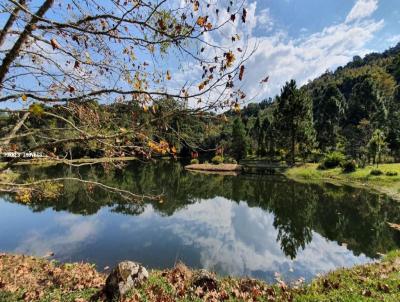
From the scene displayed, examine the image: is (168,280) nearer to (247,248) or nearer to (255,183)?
(247,248)

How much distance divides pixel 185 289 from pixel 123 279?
1550 mm

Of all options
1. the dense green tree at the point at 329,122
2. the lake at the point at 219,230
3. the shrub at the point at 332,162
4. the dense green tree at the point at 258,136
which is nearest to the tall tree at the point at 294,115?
the dense green tree at the point at 329,122

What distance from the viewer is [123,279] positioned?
7.56 meters

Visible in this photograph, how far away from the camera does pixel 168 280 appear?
8578 mm

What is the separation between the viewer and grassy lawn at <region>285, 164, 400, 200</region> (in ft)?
106

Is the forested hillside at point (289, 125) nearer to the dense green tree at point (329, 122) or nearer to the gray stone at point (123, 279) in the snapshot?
the dense green tree at point (329, 122)

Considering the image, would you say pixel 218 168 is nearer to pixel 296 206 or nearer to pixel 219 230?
pixel 296 206

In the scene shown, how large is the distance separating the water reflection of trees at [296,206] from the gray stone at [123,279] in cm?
334

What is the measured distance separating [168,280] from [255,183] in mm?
32278

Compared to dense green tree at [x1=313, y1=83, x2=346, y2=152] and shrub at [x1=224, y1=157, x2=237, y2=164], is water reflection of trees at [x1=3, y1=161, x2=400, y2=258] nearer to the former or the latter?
shrub at [x1=224, y1=157, x2=237, y2=164]

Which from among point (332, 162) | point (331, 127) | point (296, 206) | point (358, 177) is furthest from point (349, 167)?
→ point (331, 127)

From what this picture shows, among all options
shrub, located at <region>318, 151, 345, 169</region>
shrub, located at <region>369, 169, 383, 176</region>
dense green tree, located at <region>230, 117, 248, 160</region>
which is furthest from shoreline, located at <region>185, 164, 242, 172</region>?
shrub, located at <region>369, 169, 383, 176</region>

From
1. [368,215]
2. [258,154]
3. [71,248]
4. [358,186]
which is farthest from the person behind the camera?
[258,154]

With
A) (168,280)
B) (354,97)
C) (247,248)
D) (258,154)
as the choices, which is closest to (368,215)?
(247,248)
